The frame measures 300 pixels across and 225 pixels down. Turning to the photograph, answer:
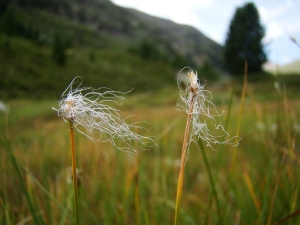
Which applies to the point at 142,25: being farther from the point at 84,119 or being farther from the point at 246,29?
the point at 84,119

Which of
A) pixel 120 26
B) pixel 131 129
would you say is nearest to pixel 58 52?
pixel 131 129

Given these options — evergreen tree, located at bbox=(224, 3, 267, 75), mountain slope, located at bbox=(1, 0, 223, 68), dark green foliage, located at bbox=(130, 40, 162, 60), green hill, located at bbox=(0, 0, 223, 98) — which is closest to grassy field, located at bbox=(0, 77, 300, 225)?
green hill, located at bbox=(0, 0, 223, 98)

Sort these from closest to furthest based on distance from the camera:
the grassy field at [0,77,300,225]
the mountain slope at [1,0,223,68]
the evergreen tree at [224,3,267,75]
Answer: the grassy field at [0,77,300,225], the evergreen tree at [224,3,267,75], the mountain slope at [1,0,223,68]

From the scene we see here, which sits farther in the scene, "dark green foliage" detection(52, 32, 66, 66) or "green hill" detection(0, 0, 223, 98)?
"dark green foliage" detection(52, 32, 66, 66)

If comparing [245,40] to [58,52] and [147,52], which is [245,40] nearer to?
[58,52]

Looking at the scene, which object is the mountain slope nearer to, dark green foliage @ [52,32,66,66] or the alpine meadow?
the alpine meadow

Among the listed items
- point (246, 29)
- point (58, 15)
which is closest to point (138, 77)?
point (246, 29)
